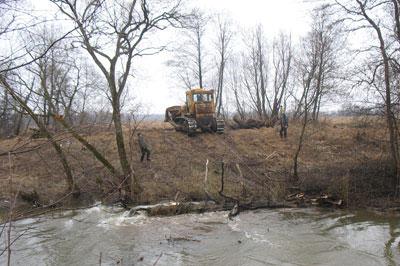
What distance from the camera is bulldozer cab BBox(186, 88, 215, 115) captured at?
26.8m

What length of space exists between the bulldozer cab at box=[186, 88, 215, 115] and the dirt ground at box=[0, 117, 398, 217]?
5.69 ft

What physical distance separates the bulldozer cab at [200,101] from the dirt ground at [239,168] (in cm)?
174

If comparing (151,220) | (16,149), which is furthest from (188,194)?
(16,149)

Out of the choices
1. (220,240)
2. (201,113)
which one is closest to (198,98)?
(201,113)

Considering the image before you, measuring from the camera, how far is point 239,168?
17.9 m

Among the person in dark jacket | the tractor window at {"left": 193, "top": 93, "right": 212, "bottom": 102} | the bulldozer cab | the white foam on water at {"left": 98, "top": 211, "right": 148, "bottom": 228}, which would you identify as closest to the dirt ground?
the person in dark jacket

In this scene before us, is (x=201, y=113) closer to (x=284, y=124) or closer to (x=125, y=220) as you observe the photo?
(x=284, y=124)

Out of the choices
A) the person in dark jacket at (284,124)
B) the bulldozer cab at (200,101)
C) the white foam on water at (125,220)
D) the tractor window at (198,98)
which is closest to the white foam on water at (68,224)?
the white foam on water at (125,220)

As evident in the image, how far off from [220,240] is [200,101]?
16.3 metres

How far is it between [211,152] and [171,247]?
1327 cm

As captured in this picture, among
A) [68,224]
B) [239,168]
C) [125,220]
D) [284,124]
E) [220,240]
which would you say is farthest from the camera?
[284,124]

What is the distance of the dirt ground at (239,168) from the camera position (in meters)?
16.6

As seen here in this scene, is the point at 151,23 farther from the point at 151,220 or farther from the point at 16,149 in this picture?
the point at 16,149

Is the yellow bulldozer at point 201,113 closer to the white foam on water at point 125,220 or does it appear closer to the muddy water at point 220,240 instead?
the white foam on water at point 125,220
